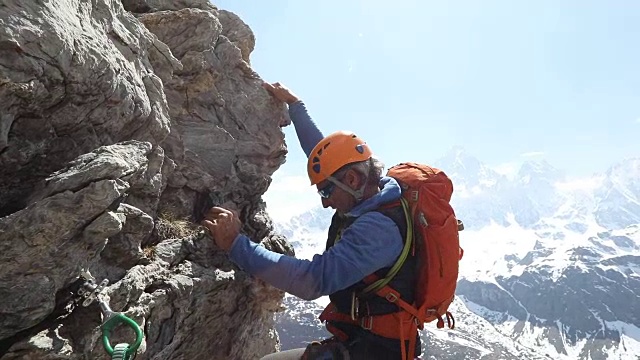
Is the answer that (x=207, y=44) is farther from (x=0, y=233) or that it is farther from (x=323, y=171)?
(x=0, y=233)

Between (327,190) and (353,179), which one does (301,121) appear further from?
(353,179)

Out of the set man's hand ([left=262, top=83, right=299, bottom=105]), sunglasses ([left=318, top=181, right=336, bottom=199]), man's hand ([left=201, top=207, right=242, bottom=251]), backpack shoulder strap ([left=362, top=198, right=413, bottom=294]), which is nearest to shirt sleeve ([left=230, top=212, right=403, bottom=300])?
backpack shoulder strap ([left=362, top=198, right=413, bottom=294])

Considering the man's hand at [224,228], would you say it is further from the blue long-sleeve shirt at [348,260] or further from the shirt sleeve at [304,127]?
the shirt sleeve at [304,127]

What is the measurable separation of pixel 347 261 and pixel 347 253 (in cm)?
14

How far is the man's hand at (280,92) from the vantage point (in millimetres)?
15172

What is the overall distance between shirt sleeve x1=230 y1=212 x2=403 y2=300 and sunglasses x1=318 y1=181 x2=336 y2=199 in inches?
46.5

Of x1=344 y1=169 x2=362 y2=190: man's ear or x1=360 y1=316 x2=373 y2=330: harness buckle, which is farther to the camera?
x1=344 y1=169 x2=362 y2=190: man's ear

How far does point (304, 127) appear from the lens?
46.0 ft

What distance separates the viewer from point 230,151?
13.8m

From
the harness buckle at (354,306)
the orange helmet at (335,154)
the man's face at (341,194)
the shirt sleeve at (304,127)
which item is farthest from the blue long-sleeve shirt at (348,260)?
the shirt sleeve at (304,127)

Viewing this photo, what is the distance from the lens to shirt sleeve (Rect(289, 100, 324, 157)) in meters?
13.6

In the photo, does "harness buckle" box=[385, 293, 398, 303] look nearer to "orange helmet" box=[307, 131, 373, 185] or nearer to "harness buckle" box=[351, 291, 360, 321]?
"harness buckle" box=[351, 291, 360, 321]

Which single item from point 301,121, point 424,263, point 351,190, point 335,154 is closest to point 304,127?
point 301,121

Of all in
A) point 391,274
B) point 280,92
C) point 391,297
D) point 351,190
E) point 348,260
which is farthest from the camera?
point 280,92
